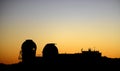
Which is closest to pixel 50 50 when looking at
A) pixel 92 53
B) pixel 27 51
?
pixel 27 51

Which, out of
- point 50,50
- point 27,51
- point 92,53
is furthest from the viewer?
point 92,53

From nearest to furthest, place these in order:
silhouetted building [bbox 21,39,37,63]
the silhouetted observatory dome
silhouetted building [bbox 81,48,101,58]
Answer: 1. silhouetted building [bbox 21,39,37,63]
2. the silhouetted observatory dome
3. silhouetted building [bbox 81,48,101,58]

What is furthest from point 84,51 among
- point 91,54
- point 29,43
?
point 29,43

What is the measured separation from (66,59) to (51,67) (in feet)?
59.1

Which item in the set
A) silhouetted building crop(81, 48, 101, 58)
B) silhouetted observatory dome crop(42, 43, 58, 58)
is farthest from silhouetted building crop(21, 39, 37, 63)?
silhouetted building crop(81, 48, 101, 58)

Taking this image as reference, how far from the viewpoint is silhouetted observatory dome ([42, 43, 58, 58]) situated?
79062mm

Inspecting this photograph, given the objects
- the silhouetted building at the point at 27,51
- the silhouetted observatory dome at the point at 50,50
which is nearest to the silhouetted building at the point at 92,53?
the silhouetted observatory dome at the point at 50,50

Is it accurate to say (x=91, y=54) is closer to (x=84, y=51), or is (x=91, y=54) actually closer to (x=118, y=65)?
(x=84, y=51)

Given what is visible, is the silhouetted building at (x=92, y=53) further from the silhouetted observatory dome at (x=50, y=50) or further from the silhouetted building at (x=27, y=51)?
the silhouetted building at (x=27, y=51)

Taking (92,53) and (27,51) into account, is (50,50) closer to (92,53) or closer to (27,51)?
(27,51)

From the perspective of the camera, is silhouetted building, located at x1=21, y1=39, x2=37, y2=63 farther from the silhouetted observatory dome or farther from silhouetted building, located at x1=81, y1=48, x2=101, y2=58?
silhouetted building, located at x1=81, y1=48, x2=101, y2=58

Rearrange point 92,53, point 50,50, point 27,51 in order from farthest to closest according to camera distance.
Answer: point 92,53 → point 50,50 → point 27,51

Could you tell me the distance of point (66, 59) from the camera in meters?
81.8

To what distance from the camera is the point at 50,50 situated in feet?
261
